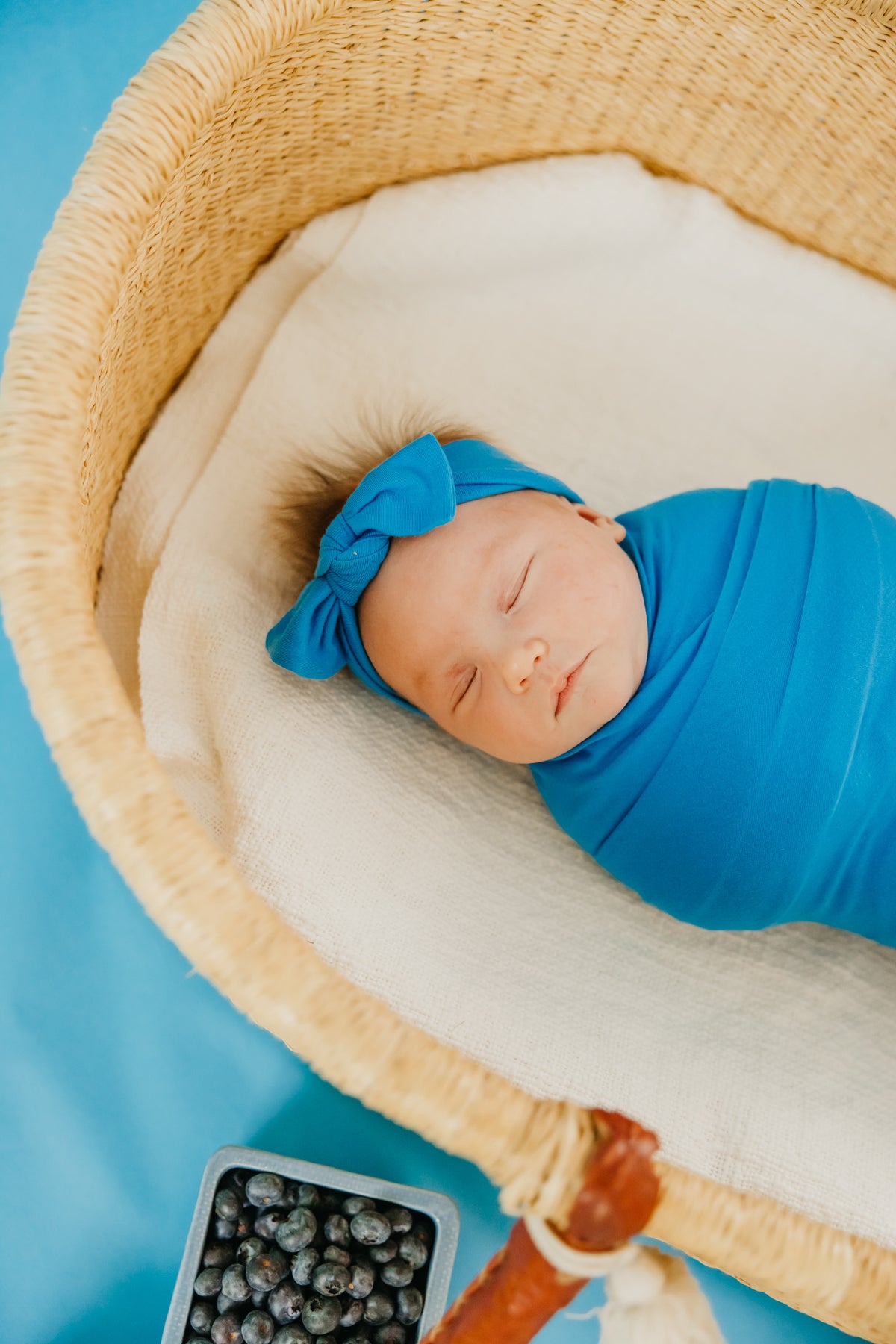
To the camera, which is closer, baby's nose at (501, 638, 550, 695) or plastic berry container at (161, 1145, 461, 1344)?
baby's nose at (501, 638, 550, 695)

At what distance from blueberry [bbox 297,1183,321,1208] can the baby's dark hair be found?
2.19ft

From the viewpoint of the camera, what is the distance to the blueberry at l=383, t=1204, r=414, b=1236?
1068mm

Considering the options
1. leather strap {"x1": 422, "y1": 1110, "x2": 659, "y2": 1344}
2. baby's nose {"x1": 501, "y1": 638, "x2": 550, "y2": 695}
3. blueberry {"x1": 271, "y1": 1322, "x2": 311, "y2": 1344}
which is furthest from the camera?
blueberry {"x1": 271, "y1": 1322, "x2": 311, "y2": 1344}

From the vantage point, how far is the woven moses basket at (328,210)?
0.59 m

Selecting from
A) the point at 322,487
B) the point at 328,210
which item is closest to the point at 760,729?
the point at 322,487

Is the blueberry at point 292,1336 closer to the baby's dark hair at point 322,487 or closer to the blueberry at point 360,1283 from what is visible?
the blueberry at point 360,1283

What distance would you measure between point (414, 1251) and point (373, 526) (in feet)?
2.51

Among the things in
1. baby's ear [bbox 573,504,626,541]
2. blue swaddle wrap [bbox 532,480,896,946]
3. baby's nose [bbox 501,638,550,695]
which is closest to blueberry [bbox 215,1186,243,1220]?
blue swaddle wrap [bbox 532,480,896,946]

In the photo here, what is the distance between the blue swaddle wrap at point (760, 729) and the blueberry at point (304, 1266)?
51 cm

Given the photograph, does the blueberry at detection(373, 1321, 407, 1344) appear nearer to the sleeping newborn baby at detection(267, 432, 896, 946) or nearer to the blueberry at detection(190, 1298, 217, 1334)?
the blueberry at detection(190, 1298, 217, 1334)

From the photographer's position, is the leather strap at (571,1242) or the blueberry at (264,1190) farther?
the blueberry at (264,1190)

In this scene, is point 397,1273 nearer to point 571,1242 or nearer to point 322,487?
point 571,1242

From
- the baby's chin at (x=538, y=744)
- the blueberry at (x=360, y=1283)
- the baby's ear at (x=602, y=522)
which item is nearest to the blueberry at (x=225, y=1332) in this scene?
the blueberry at (x=360, y=1283)

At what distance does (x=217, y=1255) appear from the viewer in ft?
3.45
